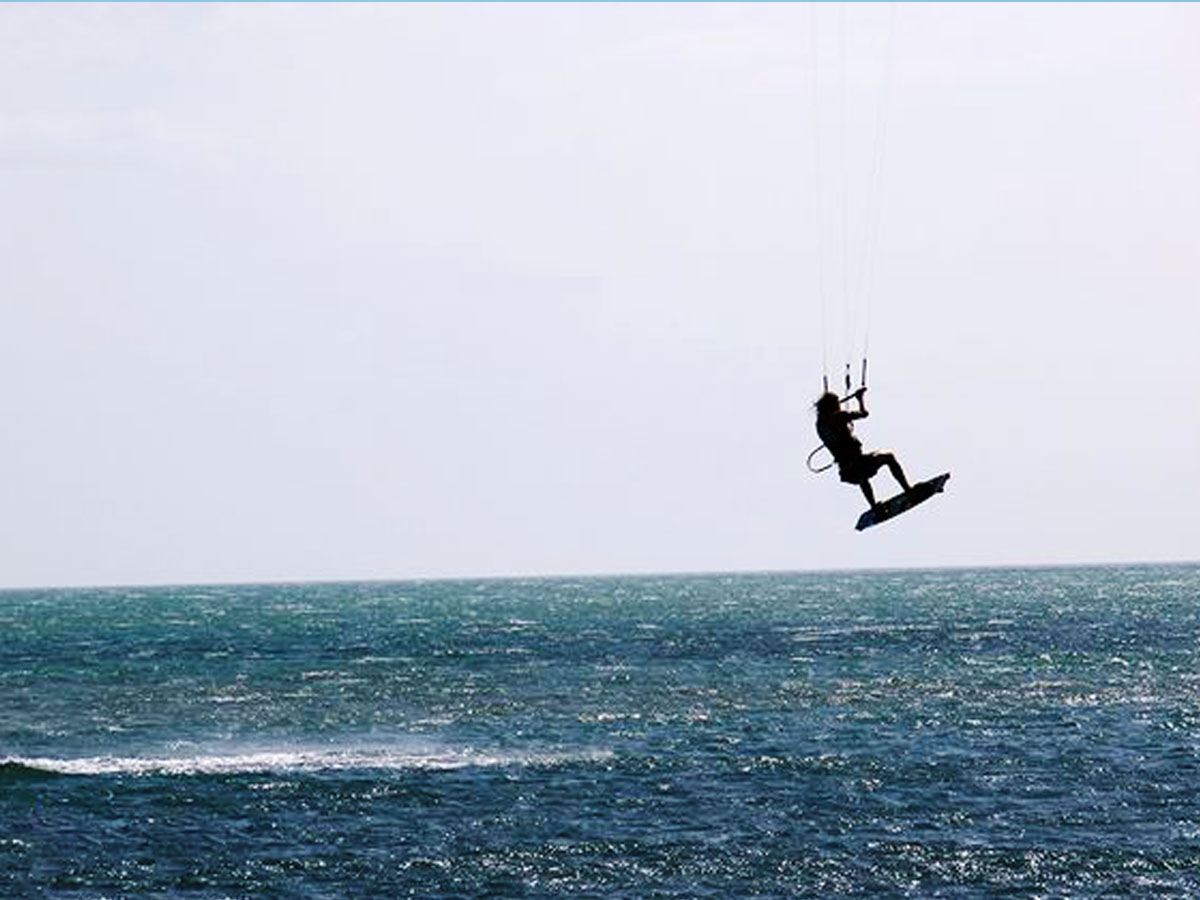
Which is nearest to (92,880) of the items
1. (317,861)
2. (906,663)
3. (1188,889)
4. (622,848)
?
(317,861)

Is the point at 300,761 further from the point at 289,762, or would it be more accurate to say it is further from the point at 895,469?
the point at 895,469

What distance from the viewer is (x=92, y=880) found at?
39688 mm

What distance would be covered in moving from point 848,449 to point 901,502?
1285mm

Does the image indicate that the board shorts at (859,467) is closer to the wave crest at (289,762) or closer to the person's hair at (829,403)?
the person's hair at (829,403)

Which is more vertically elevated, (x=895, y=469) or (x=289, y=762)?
(x=895, y=469)

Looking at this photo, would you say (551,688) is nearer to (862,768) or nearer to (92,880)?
(862,768)

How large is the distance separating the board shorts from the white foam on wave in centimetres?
2415

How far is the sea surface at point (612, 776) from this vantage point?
39.7 metres

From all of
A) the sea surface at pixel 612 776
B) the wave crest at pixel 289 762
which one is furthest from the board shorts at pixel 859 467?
the wave crest at pixel 289 762

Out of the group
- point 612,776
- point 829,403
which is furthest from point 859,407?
point 612,776

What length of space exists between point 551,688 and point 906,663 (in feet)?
64.7

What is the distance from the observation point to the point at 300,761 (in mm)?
56188

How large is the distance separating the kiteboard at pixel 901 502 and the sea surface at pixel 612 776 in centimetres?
882

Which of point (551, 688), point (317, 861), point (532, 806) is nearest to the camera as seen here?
point (317, 861)
